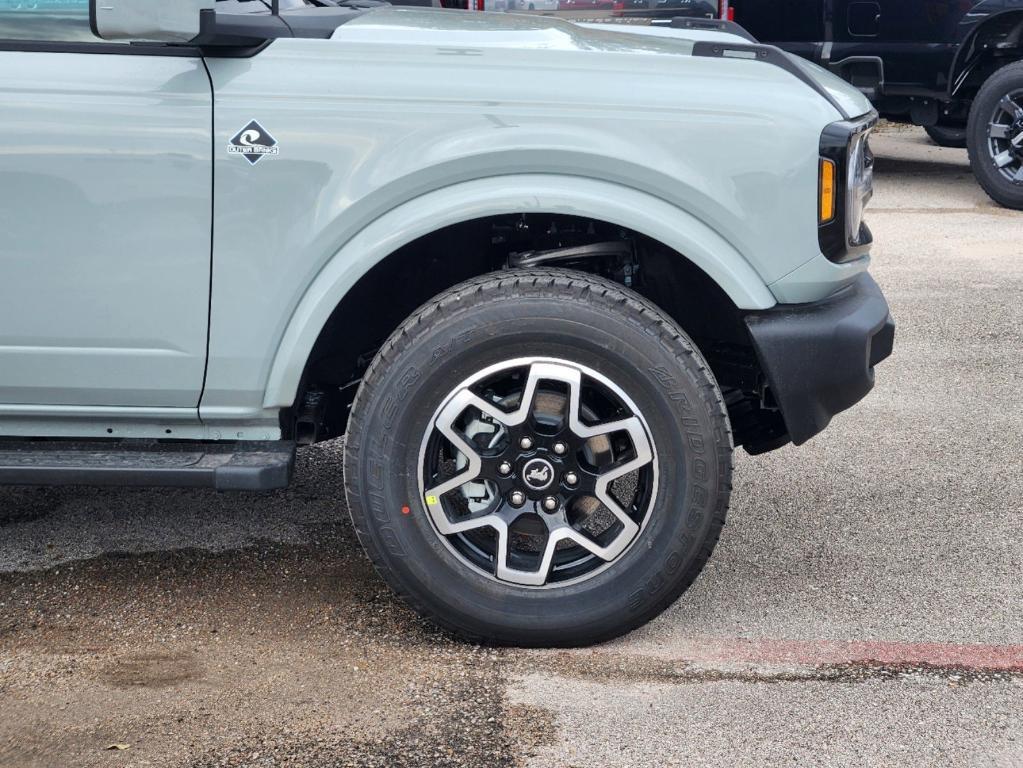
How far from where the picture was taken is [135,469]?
2.94m

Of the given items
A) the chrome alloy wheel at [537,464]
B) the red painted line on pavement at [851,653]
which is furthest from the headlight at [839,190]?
the red painted line on pavement at [851,653]

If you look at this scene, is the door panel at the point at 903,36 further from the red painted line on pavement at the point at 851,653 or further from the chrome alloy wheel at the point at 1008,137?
the red painted line on pavement at the point at 851,653

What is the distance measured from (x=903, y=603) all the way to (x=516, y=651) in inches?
41.8

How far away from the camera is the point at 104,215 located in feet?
9.35

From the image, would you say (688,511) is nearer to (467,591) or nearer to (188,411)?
(467,591)

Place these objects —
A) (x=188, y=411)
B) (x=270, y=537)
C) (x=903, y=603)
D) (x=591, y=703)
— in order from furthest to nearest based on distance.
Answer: (x=270, y=537), (x=903, y=603), (x=188, y=411), (x=591, y=703)

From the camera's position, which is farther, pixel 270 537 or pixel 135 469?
pixel 270 537

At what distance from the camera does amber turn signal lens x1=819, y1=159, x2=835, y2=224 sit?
2877mm

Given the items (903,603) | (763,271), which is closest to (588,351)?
(763,271)

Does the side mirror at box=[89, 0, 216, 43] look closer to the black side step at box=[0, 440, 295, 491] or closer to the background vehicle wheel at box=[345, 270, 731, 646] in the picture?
the background vehicle wheel at box=[345, 270, 731, 646]

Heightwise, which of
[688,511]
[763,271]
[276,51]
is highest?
[276,51]

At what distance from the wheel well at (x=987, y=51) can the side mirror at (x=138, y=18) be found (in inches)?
286

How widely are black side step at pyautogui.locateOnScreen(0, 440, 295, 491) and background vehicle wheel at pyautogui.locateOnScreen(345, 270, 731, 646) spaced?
0.20 metres

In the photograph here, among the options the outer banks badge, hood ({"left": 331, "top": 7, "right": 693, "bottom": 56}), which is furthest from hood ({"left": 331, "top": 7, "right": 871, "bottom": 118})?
the outer banks badge
